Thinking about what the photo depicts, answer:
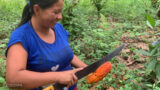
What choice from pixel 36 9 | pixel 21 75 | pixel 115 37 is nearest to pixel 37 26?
pixel 36 9

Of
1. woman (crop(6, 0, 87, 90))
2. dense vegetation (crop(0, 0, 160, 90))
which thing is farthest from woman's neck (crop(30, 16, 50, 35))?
dense vegetation (crop(0, 0, 160, 90))

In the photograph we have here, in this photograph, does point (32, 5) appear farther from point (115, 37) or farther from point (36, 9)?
point (115, 37)

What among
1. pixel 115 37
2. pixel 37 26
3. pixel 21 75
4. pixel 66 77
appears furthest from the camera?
pixel 115 37

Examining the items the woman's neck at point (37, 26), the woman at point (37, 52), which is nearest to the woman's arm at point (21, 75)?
the woman at point (37, 52)

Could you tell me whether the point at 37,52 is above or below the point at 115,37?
above

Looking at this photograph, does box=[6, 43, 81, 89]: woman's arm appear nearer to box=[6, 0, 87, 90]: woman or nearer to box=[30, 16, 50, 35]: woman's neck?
box=[6, 0, 87, 90]: woman

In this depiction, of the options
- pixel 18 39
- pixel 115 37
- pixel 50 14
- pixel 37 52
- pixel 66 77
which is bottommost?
pixel 115 37

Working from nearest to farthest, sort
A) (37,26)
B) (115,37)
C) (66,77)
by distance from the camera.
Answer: (66,77)
(37,26)
(115,37)

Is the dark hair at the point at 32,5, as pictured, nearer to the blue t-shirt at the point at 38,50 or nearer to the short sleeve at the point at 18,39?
the blue t-shirt at the point at 38,50

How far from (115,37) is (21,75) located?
3.16 meters

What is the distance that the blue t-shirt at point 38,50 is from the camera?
129 centimetres

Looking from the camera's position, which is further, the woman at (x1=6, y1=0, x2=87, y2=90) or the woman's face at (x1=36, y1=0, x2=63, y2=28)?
the woman's face at (x1=36, y1=0, x2=63, y2=28)

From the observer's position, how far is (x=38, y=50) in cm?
134

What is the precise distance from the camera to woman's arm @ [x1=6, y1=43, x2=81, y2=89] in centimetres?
118
